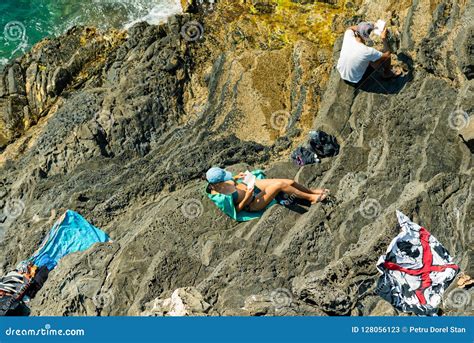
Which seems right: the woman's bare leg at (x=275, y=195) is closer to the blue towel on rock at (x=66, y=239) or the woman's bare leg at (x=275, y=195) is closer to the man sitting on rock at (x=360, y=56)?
the blue towel on rock at (x=66, y=239)

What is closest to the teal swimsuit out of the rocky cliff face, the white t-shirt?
the rocky cliff face

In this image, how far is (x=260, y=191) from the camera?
13.2m

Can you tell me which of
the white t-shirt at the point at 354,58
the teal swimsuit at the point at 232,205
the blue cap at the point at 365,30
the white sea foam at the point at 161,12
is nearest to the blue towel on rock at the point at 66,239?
the teal swimsuit at the point at 232,205

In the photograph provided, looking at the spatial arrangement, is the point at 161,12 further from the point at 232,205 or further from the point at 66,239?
the point at 232,205

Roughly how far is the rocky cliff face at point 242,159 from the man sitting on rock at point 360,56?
0.98 feet

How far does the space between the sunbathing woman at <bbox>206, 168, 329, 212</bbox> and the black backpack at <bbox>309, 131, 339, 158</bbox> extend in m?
1.14

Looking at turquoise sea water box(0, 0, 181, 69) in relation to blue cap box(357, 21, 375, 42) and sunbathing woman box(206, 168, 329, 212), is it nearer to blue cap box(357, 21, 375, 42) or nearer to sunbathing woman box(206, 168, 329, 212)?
blue cap box(357, 21, 375, 42)

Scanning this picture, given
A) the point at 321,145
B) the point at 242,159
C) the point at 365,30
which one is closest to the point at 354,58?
the point at 365,30

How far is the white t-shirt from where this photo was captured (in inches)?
567

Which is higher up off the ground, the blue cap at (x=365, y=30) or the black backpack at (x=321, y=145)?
the blue cap at (x=365, y=30)

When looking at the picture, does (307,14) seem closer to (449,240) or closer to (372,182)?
(372,182)

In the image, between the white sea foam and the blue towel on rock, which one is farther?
the white sea foam

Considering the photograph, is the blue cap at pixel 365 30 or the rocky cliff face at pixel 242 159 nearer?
the rocky cliff face at pixel 242 159

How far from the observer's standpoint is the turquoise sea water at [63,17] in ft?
82.1
